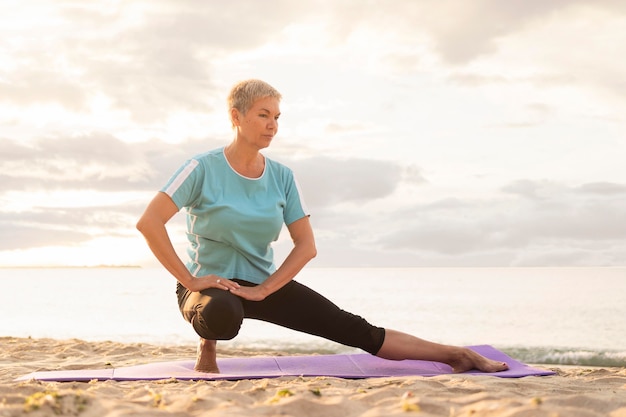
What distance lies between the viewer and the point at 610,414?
2.12 m

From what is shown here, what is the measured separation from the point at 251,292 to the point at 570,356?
223 inches

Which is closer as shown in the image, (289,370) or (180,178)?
(180,178)

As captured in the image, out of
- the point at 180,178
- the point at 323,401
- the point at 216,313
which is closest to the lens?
the point at 323,401

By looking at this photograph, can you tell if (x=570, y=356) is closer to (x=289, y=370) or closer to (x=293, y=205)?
(x=289, y=370)

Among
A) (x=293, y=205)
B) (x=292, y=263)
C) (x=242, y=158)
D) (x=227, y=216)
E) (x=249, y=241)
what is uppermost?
(x=242, y=158)

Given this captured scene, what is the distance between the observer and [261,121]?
11.1 ft

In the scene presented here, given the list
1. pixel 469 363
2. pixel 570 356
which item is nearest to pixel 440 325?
pixel 570 356

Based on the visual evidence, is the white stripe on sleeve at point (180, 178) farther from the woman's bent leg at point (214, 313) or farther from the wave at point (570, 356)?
the wave at point (570, 356)

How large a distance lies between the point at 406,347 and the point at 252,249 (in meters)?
0.99

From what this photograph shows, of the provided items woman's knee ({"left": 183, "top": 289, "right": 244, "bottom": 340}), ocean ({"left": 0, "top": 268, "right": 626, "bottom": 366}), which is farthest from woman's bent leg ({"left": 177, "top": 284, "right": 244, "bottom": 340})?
ocean ({"left": 0, "top": 268, "right": 626, "bottom": 366})

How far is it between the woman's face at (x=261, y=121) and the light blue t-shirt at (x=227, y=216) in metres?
0.22

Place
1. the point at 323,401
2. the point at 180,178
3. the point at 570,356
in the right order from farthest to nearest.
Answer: the point at 570,356 → the point at 180,178 → the point at 323,401

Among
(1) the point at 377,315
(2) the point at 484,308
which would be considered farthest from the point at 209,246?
(2) the point at 484,308

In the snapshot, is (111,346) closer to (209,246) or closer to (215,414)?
(209,246)
